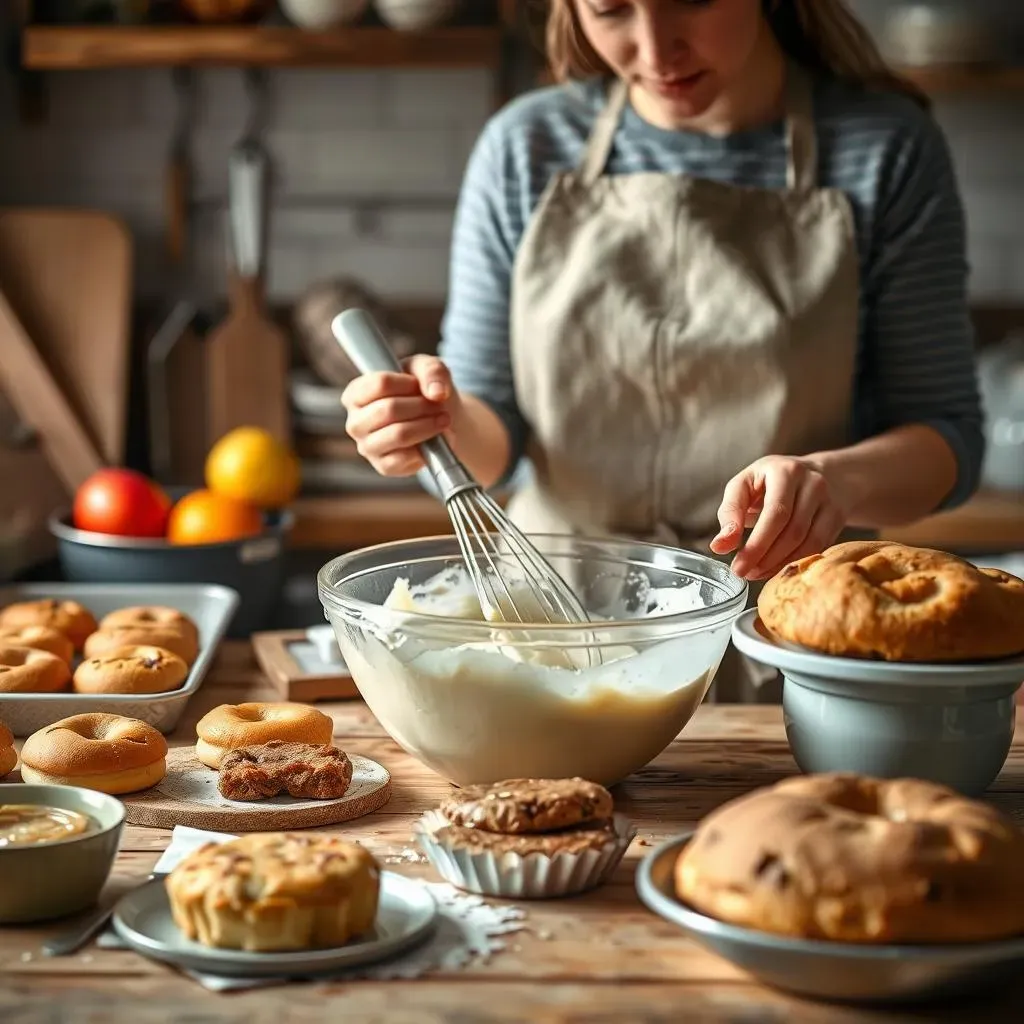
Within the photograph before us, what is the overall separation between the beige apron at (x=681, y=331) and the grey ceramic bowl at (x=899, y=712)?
0.60m

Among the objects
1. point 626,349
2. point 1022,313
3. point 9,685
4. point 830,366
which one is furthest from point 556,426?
point 1022,313

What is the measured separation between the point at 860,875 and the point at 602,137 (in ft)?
3.73

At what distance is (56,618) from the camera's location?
148cm

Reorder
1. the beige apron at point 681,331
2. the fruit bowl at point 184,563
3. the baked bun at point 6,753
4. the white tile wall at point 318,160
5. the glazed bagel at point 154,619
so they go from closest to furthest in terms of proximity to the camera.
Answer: the baked bun at point 6,753 < the glazed bagel at point 154,619 < the beige apron at point 681,331 < the fruit bowl at point 184,563 < the white tile wall at point 318,160

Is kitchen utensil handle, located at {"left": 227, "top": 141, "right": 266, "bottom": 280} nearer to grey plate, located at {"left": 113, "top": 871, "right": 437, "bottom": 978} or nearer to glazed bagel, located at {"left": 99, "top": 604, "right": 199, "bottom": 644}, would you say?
glazed bagel, located at {"left": 99, "top": 604, "right": 199, "bottom": 644}

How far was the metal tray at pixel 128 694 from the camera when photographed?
1.21m

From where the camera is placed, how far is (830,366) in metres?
1.66

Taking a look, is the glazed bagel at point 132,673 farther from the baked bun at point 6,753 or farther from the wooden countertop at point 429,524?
the wooden countertop at point 429,524

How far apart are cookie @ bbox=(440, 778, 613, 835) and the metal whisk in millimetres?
220

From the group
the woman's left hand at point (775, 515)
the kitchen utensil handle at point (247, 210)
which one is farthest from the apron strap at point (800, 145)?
the kitchen utensil handle at point (247, 210)

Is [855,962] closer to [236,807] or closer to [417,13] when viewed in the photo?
[236,807]

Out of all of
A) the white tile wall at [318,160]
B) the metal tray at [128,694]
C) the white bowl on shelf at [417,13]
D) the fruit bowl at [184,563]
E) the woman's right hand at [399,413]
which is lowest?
the fruit bowl at [184,563]

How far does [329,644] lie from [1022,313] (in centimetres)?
203

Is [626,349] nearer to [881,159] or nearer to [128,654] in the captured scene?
[881,159]
